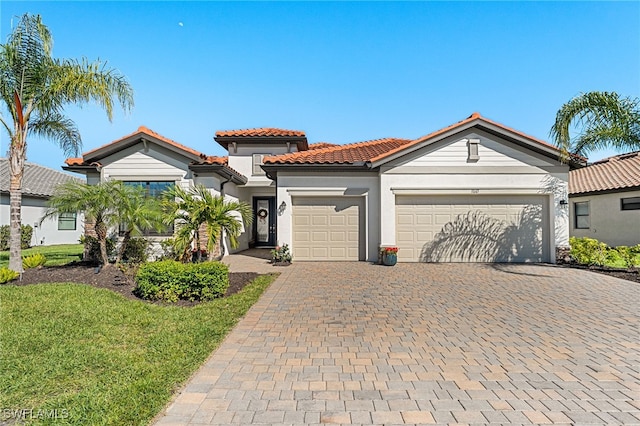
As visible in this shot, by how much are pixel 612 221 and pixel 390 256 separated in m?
12.7

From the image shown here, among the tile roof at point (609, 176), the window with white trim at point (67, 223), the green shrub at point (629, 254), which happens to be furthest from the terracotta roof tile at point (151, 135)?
the tile roof at point (609, 176)

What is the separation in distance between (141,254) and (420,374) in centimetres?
1136

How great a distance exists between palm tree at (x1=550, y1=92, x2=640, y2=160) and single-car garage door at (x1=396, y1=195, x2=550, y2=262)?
2.58 m

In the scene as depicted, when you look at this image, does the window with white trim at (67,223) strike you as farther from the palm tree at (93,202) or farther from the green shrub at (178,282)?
the green shrub at (178,282)

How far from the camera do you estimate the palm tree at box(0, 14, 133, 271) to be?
28.8 feet

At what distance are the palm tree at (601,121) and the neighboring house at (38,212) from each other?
Result: 23153mm

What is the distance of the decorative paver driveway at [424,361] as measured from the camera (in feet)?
10.1

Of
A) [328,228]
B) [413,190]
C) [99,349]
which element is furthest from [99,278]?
[413,190]

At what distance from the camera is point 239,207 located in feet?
31.0

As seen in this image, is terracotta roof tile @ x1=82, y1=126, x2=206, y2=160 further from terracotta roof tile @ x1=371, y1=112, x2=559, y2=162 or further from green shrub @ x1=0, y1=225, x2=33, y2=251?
green shrub @ x1=0, y1=225, x2=33, y2=251

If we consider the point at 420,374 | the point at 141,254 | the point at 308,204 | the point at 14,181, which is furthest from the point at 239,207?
the point at 420,374

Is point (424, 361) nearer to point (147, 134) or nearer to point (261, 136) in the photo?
point (147, 134)

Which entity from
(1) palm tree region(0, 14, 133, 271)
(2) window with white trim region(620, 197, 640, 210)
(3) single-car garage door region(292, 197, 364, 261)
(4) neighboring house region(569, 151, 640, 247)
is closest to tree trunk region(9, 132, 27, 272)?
(1) palm tree region(0, 14, 133, 271)

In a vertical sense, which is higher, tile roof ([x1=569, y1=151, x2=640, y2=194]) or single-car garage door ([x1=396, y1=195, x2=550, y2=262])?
tile roof ([x1=569, y1=151, x2=640, y2=194])
